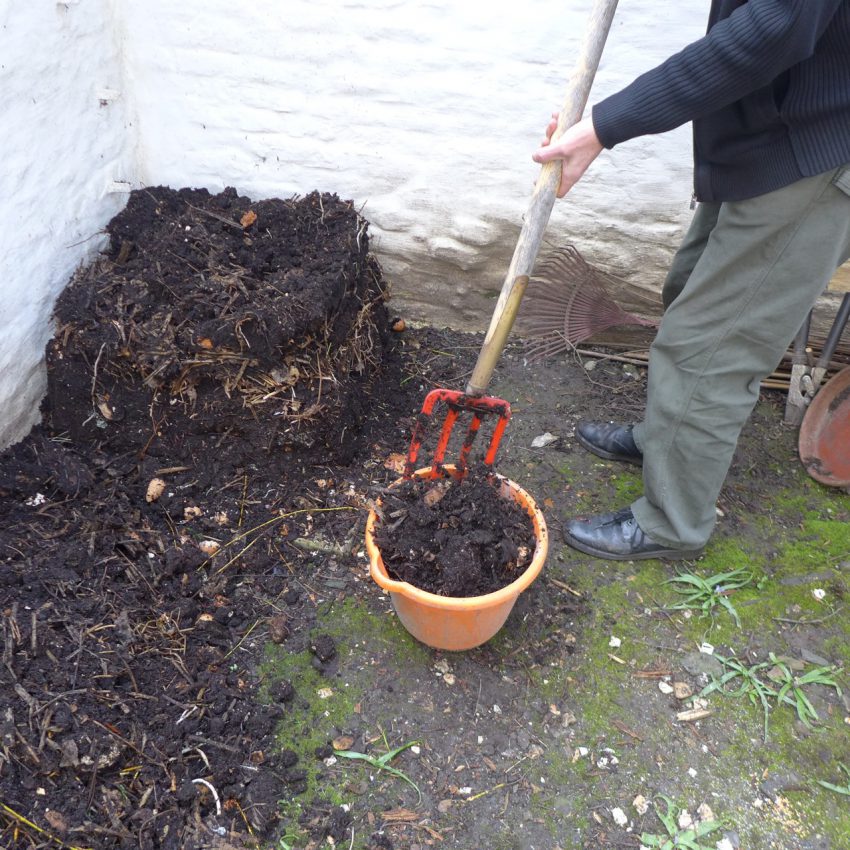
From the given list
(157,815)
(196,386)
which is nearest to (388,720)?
(157,815)

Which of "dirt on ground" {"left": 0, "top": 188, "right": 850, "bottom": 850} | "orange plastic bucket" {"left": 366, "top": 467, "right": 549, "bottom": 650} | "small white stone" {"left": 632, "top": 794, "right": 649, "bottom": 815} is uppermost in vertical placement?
"orange plastic bucket" {"left": 366, "top": 467, "right": 549, "bottom": 650}

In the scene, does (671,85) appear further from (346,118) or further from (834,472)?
(834,472)

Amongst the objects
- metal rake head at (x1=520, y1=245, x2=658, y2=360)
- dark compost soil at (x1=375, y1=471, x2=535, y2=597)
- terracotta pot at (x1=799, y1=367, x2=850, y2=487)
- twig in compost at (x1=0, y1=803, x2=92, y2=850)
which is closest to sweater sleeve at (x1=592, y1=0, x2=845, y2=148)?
dark compost soil at (x1=375, y1=471, x2=535, y2=597)

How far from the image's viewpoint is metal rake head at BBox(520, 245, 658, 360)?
3215 mm

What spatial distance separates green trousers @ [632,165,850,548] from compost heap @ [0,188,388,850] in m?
1.11

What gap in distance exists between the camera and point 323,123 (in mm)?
2977

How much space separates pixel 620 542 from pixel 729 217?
1.11 m

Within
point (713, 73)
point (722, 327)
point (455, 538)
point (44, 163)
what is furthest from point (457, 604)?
point (44, 163)

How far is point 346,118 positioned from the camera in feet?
9.71

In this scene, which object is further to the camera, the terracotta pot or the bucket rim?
the terracotta pot

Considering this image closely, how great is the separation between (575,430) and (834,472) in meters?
0.99

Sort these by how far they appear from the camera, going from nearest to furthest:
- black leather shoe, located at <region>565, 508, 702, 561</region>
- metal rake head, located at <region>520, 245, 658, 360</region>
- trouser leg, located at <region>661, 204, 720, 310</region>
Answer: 1. trouser leg, located at <region>661, 204, 720, 310</region>
2. black leather shoe, located at <region>565, 508, 702, 561</region>
3. metal rake head, located at <region>520, 245, 658, 360</region>

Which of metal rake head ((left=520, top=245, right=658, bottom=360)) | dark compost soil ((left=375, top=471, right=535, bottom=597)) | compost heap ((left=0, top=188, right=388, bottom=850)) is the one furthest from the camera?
metal rake head ((left=520, top=245, right=658, bottom=360))

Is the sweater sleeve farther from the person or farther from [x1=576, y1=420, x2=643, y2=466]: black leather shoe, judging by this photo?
[x1=576, y1=420, x2=643, y2=466]: black leather shoe
